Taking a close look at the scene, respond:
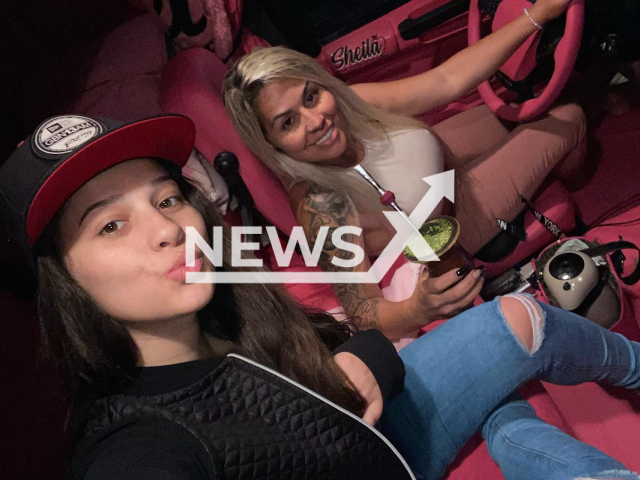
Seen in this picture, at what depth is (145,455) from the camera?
0.57m

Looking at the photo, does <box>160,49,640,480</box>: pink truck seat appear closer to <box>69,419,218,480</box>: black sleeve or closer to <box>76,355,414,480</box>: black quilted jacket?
<box>76,355,414,480</box>: black quilted jacket

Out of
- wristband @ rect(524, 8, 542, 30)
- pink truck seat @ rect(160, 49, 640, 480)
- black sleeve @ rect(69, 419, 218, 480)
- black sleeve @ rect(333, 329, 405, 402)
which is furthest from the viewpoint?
wristband @ rect(524, 8, 542, 30)

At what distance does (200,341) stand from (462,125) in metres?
1.02

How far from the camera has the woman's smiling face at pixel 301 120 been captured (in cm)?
114

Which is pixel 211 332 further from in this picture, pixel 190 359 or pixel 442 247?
pixel 442 247

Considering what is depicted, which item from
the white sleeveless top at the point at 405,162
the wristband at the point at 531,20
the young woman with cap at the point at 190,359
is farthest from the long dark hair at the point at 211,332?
the wristband at the point at 531,20

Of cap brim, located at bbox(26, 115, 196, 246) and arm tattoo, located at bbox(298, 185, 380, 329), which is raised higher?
cap brim, located at bbox(26, 115, 196, 246)

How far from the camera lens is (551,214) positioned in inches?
52.6

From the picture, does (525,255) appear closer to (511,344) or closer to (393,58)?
(511,344)

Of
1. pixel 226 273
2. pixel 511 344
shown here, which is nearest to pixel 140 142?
pixel 226 273

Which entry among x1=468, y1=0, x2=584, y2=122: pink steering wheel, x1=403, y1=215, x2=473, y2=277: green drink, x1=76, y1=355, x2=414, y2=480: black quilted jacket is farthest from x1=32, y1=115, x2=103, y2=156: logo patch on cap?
x1=468, y1=0, x2=584, y2=122: pink steering wheel

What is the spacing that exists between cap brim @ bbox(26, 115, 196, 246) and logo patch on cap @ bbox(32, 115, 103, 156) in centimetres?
2

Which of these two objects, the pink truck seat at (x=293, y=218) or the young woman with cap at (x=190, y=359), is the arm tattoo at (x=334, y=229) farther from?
the young woman with cap at (x=190, y=359)

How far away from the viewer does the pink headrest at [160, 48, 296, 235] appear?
1194mm
